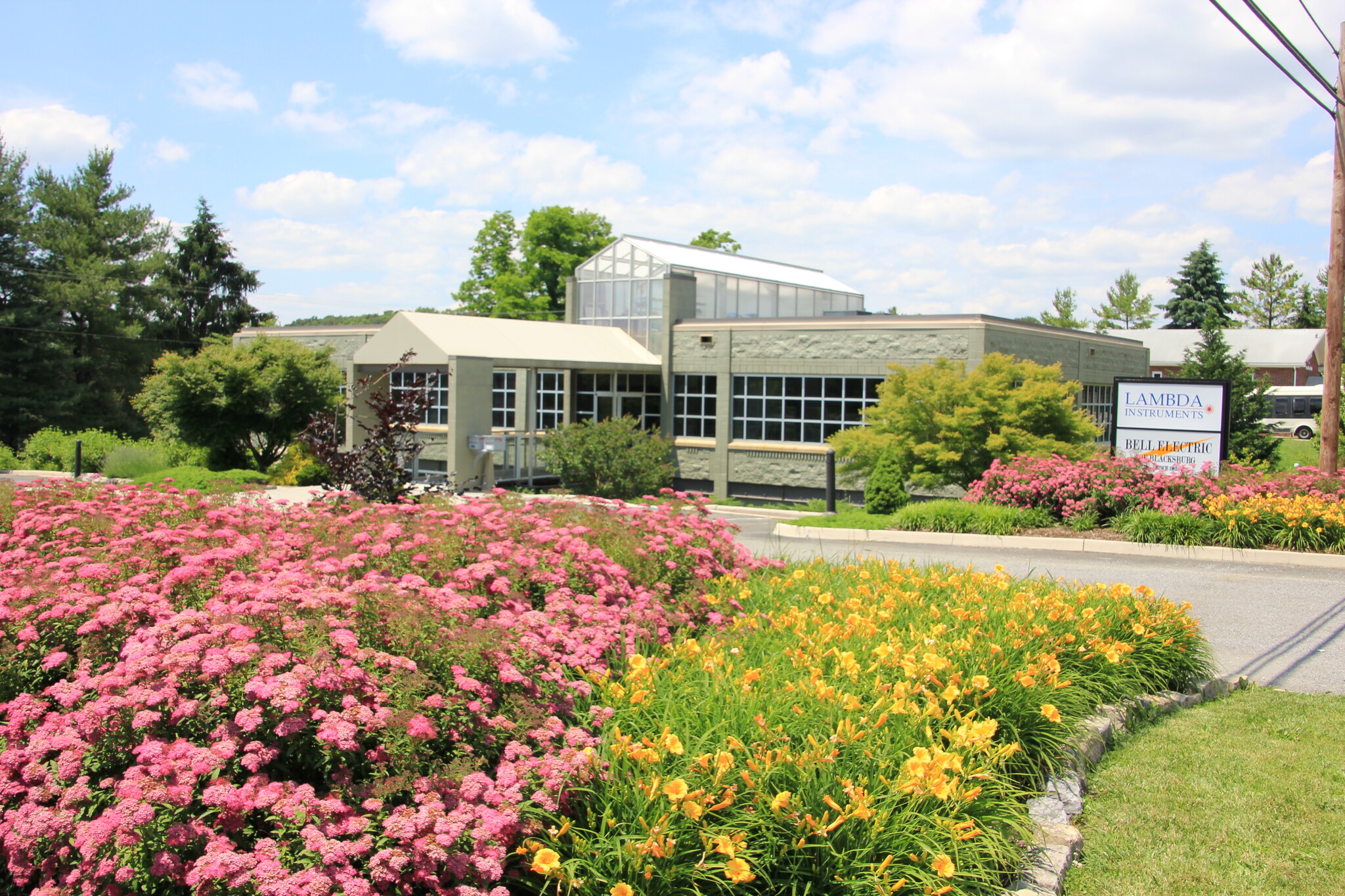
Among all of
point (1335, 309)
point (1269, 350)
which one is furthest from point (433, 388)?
point (1269, 350)

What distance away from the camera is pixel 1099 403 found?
2953 centimetres

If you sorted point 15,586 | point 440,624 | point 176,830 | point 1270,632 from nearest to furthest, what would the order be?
point 176,830
point 440,624
point 15,586
point 1270,632

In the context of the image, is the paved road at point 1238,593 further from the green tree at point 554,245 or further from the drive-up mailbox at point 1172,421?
the green tree at point 554,245

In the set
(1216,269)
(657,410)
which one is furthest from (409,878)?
(1216,269)

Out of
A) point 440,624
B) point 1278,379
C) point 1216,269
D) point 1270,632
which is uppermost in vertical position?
point 1216,269

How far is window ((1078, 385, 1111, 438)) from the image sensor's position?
93.5ft

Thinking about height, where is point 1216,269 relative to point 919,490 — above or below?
above

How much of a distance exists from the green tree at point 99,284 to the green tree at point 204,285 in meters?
1.72

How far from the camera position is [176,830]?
3.28 metres

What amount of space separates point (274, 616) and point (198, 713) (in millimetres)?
543

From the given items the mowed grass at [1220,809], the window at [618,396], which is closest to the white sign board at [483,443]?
the window at [618,396]

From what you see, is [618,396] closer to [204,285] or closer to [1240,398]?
[1240,398]

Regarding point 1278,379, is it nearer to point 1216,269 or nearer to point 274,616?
point 1216,269

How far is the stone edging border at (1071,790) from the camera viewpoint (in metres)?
4.27
